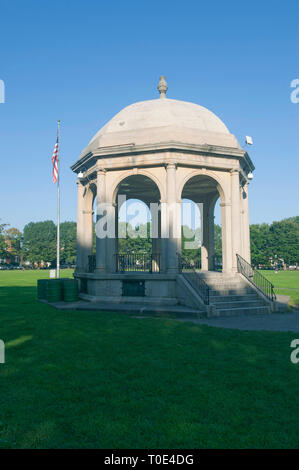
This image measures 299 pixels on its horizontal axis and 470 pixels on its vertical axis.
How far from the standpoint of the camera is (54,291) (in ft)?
55.0

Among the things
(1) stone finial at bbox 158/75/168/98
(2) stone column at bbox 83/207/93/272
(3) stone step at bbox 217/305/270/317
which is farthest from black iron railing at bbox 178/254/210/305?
(1) stone finial at bbox 158/75/168/98

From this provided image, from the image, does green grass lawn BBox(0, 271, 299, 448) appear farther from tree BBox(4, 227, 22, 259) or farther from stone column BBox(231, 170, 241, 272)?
tree BBox(4, 227, 22, 259)

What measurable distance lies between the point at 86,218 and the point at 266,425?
54.2 feet

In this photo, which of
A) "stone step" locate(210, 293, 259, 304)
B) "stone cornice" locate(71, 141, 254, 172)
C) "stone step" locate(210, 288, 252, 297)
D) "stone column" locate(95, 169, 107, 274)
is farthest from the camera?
"stone column" locate(95, 169, 107, 274)

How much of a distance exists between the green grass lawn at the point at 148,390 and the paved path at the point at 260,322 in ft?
3.99

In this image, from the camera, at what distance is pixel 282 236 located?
81.8 metres

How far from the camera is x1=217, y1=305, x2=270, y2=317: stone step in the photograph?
1341 cm

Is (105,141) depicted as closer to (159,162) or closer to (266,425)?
(159,162)

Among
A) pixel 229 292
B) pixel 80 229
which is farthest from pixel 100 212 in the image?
pixel 229 292

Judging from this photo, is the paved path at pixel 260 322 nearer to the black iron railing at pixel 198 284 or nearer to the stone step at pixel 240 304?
the stone step at pixel 240 304

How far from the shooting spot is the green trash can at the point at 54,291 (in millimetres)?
16625

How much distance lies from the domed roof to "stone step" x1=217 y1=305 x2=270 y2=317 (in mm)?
7705
